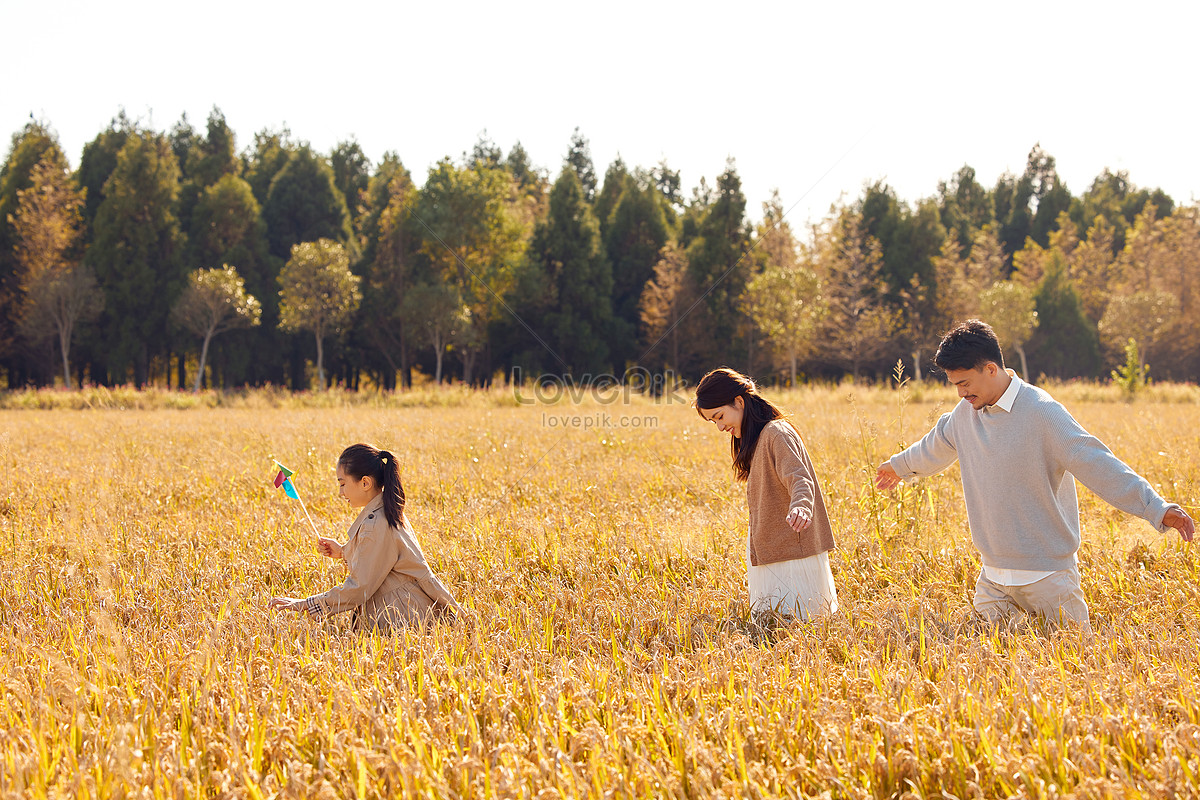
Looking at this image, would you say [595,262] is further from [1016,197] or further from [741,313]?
[1016,197]

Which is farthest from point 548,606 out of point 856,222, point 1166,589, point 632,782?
point 856,222

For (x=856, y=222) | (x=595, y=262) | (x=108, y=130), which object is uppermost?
(x=108, y=130)

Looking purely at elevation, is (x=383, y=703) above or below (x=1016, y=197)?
below

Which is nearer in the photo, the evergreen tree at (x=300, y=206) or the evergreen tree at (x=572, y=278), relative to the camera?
the evergreen tree at (x=572, y=278)

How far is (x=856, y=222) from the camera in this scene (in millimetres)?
41281

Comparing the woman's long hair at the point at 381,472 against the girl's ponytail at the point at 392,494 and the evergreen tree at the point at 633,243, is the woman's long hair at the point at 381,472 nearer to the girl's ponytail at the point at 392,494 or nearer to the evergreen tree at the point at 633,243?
the girl's ponytail at the point at 392,494

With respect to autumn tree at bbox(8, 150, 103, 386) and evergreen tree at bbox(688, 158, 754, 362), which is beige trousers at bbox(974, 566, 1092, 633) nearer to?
evergreen tree at bbox(688, 158, 754, 362)

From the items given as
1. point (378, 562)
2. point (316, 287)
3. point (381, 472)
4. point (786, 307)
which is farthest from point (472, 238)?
point (378, 562)

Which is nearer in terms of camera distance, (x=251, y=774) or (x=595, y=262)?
(x=251, y=774)

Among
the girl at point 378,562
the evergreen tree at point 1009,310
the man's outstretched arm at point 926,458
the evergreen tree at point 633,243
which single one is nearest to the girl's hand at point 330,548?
the girl at point 378,562

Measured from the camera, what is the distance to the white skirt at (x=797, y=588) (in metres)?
3.87

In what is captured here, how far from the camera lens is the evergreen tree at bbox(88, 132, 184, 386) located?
117ft

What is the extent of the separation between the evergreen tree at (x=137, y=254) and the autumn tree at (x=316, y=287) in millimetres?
7012

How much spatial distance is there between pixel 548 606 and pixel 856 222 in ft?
136
